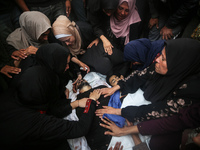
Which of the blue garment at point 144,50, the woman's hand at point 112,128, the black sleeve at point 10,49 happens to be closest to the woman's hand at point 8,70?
the black sleeve at point 10,49

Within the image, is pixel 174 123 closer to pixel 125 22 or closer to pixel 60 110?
pixel 60 110

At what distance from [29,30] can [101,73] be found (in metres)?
1.47

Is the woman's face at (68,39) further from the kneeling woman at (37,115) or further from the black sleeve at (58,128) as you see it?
the black sleeve at (58,128)

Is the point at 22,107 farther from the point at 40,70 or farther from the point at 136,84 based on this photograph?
the point at 136,84

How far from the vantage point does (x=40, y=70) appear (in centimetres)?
132

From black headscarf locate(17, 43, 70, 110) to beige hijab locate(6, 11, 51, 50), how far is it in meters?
0.56

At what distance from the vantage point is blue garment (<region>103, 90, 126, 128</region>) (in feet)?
4.41

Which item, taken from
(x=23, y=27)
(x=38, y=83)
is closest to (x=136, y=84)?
(x=38, y=83)

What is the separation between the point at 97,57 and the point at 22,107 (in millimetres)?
1526

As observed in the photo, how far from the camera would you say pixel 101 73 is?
2.24 m

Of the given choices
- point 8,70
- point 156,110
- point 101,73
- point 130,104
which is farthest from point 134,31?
point 8,70

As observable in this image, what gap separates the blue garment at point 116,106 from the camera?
4.41 feet

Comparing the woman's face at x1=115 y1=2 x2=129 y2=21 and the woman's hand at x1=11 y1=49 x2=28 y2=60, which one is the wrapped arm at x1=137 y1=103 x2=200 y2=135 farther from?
the woman's hand at x1=11 y1=49 x2=28 y2=60

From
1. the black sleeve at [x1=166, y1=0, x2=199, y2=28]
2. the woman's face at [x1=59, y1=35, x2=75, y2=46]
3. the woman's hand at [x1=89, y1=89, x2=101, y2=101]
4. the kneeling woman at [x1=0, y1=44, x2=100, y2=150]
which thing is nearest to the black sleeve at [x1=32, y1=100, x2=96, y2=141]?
the kneeling woman at [x1=0, y1=44, x2=100, y2=150]
